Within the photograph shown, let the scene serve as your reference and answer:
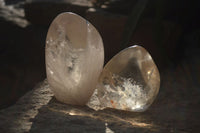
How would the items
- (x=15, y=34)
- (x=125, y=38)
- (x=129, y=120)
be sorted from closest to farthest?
1. (x=129, y=120)
2. (x=125, y=38)
3. (x=15, y=34)

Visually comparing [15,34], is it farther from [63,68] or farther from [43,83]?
[63,68]

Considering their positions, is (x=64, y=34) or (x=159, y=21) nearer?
(x=64, y=34)

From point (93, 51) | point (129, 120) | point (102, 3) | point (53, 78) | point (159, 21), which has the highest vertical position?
point (102, 3)

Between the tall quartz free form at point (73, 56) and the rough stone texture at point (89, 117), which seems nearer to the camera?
the rough stone texture at point (89, 117)

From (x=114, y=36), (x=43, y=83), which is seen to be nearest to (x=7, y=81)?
(x=43, y=83)

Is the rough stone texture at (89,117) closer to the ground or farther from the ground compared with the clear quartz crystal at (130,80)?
closer to the ground
